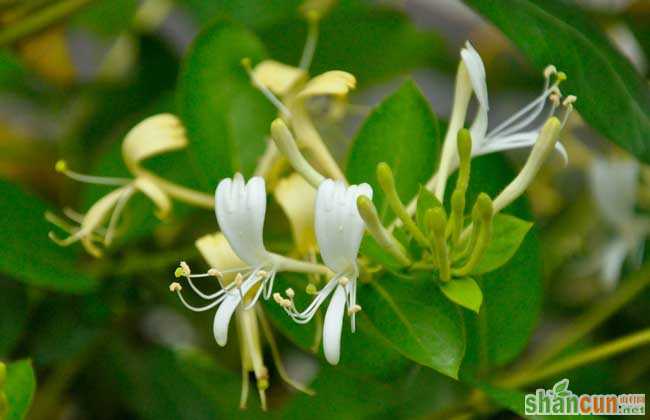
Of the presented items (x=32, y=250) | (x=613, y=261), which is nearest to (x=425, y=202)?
(x=32, y=250)

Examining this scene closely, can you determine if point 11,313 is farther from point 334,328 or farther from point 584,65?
point 584,65

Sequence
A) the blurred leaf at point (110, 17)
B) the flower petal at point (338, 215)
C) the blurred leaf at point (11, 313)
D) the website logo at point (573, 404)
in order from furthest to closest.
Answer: the blurred leaf at point (110, 17) < the blurred leaf at point (11, 313) < the website logo at point (573, 404) < the flower petal at point (338, 215)

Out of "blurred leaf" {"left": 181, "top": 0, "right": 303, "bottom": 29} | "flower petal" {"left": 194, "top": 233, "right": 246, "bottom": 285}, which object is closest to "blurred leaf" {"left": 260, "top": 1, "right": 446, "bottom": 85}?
"blurred leaf" {"left": 181, "top": 0, "right": 303, "bottom": 29}

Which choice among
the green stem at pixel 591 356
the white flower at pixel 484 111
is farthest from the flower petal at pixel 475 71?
the green stem at pixel 591 356

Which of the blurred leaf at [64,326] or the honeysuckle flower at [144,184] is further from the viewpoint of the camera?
the blurred leaf at [64,326]

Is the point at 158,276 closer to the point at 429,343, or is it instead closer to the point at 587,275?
the point at 429,343

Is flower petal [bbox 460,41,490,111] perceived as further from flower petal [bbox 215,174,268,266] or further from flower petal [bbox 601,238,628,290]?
flower petal [bbox 601,238,628,290]

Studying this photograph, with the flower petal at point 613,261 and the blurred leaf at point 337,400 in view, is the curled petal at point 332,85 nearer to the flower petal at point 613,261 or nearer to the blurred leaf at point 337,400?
the blurred leaf at point 337,400
